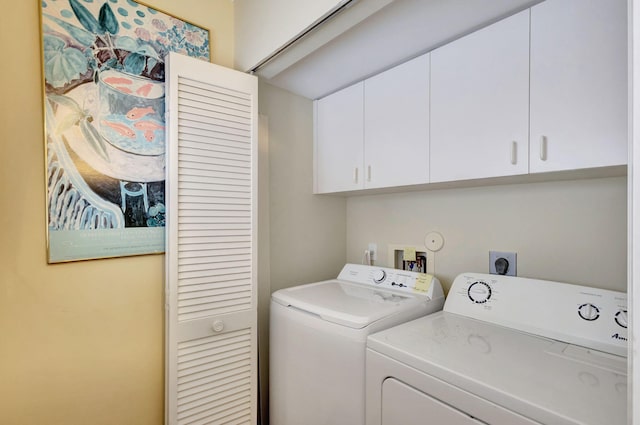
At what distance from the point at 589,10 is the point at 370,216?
1483 millimetres

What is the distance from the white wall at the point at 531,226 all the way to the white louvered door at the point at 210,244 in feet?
3.32

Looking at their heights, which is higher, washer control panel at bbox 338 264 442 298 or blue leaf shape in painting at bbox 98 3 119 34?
blue leaf shape in painting at bbox 98 3 119 34

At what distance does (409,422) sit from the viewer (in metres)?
1.04

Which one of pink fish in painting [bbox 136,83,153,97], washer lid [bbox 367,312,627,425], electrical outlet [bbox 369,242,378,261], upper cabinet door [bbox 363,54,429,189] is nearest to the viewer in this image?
washer lid [bbox 367,312,627,425]

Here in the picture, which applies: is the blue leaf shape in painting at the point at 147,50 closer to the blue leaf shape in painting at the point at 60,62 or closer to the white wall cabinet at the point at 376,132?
the blue leaf shape in painting at the point at 60,62

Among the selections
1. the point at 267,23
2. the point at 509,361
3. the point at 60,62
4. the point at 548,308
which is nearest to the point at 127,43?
the point at 60,62

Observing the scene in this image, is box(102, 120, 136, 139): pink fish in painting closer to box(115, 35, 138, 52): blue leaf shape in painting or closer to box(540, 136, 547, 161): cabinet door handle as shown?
box(115, 35, 138, 52): blue leaf shape in painting

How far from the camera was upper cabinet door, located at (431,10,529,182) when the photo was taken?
125 cm

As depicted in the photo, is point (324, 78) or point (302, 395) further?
point (324, 78)

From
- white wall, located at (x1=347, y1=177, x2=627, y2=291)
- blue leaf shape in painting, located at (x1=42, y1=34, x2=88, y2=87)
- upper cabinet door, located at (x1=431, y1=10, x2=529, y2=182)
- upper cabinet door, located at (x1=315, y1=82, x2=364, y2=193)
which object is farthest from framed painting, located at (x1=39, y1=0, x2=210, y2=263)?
white wall, located at (x1=347, y1=177, x2=627, y2=291)

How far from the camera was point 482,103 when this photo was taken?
4.45ft

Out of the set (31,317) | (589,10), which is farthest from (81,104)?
(589,10)

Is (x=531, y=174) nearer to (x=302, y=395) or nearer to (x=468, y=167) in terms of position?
(x=468, y=167)

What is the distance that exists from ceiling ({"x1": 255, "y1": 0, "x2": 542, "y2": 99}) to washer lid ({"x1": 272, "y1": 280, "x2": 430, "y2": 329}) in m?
1.20
